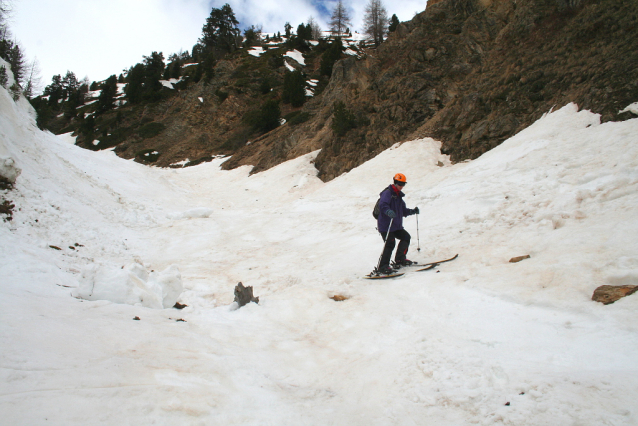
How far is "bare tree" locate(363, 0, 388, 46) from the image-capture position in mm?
62438

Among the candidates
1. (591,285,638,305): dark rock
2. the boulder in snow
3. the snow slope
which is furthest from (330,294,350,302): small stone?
the boulder in snow

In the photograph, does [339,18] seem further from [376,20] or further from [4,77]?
[4,77]

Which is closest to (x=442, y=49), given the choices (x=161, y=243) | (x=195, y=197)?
(x=195, y=197)

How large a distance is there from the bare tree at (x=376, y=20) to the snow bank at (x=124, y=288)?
66356mm

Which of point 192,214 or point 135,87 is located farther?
point 135,87

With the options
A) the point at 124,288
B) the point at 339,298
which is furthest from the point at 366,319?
the point at 124,288

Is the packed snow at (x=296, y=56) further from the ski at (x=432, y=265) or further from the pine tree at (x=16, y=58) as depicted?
the ski at (x=432, y=265)

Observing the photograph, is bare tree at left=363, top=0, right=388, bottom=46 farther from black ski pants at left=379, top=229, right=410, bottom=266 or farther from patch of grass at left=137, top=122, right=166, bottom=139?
black ski pants at left=379, top=229, right=410, bottom=266

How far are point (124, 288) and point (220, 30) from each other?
8228 centimetres

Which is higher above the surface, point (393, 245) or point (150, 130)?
point (150, 130)

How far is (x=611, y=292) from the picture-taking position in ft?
12.7

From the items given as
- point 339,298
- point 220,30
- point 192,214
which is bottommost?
point 339,298

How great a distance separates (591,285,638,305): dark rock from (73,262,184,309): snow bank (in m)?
5.90

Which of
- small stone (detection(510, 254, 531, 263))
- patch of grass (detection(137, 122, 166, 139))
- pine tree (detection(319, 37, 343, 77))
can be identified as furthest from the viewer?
Answer: pine tree (detection(319, 37, 343, 77))
